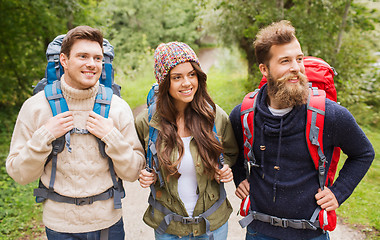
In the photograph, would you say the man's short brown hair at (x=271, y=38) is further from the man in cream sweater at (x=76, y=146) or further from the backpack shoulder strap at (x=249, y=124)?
the man in cream sweater at (x=76, y=146)

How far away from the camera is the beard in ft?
6.96

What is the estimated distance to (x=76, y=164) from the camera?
2.26 meters

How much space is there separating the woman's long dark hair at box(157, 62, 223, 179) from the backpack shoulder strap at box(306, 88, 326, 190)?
628mm

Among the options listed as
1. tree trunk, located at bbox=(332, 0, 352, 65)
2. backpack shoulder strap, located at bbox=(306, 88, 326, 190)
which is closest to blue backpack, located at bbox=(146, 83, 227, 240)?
backpack shoulder strap, located at bbox=(306, 88, 326, 190)

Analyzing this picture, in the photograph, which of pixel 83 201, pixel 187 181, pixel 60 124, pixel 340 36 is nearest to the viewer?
pixel 60 124

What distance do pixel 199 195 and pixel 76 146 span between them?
3.01 ft

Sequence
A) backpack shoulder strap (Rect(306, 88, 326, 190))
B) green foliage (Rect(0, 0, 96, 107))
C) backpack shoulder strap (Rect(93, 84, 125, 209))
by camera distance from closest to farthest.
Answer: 1. backpack shoulder strap (Rect(306, 88, 326, 190))
2. backpack shoulder strap (Rect(93, 84, 125, 209))
3. green foliage (Rect(0, 0, 96, 107))

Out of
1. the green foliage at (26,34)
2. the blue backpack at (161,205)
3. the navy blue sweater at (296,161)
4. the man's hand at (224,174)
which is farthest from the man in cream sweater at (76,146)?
the green foliage at (26,34)

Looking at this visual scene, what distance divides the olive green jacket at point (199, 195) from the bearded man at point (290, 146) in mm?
297

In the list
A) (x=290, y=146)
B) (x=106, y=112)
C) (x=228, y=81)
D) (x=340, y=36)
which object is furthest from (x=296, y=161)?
(x=228, y=81)

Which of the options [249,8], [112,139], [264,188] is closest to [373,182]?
[264,188]

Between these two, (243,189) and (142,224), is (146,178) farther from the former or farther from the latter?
(142,224)

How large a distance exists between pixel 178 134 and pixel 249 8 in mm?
8211

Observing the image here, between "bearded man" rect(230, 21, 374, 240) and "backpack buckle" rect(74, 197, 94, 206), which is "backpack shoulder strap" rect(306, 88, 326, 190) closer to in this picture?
"bearded man" rect(230, 21, 374, 240)
